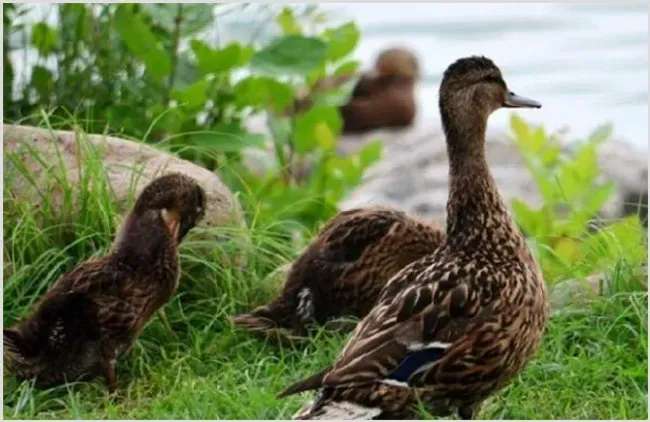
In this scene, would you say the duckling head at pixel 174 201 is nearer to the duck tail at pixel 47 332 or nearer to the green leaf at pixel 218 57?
the duck tail at pixel 47 332

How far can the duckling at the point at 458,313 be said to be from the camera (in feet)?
16.8

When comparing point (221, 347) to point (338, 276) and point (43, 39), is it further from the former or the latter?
point (43, 39)

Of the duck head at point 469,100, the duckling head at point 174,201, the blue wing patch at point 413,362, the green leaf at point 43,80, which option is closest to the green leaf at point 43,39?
the green leaf at point 43,80

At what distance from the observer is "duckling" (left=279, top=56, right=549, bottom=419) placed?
5133mm

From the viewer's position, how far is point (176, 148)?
727cm

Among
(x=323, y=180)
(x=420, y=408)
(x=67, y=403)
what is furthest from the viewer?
(x=323, y=180)

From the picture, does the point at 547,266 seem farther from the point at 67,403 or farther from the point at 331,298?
the point at 67,403

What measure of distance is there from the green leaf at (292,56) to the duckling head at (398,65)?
31.1ft

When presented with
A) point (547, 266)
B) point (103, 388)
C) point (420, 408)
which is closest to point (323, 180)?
point (547, 266)

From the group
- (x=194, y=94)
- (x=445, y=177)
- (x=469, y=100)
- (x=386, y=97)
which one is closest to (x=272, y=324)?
(x=469, y=100)

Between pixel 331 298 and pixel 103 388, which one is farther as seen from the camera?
pixel 331 298

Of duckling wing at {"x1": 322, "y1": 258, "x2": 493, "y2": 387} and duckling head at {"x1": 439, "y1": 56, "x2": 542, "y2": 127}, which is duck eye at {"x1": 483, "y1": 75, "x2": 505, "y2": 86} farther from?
duckling wing at {"x1": 322, "y1": 258, "x2": 493, "y2": 387}

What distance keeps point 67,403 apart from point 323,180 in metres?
2.99

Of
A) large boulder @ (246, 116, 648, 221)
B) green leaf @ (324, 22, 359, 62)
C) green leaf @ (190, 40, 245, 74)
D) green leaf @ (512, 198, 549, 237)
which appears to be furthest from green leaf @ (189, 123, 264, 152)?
large boulder @ (246, 116, 648, 221)
